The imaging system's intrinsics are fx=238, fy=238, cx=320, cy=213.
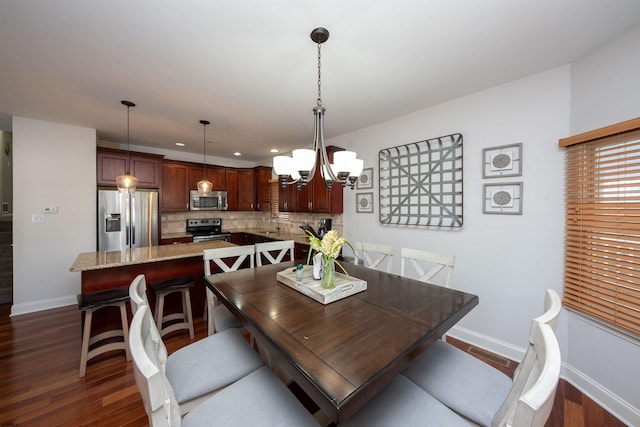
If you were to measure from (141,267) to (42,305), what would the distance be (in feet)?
6.96

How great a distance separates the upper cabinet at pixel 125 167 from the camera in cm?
372

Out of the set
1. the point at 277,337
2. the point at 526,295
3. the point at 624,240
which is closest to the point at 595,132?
the point at 624,240

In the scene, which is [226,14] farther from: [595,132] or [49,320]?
[49,320]

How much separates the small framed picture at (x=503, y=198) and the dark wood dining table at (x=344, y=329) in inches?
46.1

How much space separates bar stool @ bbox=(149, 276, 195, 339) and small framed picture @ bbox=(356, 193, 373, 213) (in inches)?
93.3

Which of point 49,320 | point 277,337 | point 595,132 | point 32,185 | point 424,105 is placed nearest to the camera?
point 277,337

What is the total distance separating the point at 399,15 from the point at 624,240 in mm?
2122

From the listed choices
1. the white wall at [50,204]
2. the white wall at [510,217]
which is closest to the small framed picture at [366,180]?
the white wall at [510,217]

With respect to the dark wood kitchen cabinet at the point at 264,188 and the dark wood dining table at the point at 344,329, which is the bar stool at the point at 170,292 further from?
the dark wood kitchen cabinet at the point at 264,188

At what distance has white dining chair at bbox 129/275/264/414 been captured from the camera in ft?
3.90

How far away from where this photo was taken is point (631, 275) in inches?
61.8

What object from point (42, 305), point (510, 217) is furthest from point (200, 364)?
point (42, 305)

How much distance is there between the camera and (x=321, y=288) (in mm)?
1564

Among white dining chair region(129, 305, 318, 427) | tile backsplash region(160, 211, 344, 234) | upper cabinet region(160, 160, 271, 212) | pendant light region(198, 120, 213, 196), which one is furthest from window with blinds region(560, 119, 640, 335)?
upper cabinet region(160, 160, 271, 212)
